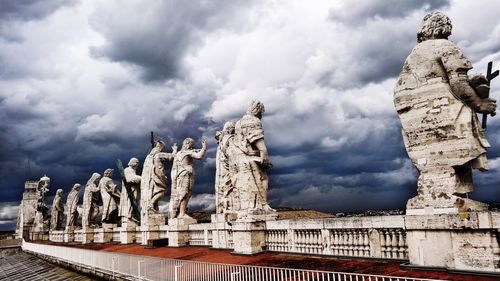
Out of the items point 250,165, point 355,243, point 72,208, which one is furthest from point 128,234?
point 355,243

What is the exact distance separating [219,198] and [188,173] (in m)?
2.92

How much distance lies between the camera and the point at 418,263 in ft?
25.0

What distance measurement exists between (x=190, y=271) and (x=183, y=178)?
28.2 feet

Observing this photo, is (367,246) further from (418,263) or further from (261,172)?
(261,172)

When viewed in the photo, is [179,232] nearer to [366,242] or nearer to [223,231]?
[223,231]

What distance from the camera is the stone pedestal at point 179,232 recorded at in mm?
17250

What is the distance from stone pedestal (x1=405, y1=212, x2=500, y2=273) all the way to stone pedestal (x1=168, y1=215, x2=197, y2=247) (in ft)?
37.1

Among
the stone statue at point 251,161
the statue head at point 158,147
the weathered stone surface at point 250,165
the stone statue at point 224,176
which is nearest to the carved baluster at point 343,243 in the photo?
the weathered stone surface at point 250,165

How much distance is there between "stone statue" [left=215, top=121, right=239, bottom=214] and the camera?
51.2 ft

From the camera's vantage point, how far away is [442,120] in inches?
305

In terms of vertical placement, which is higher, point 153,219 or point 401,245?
point 153,219

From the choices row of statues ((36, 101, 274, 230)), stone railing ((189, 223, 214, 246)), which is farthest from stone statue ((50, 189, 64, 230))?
stone railing ((189, 223, 214, 246))

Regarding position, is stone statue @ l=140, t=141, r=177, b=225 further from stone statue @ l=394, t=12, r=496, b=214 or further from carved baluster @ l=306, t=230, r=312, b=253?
stone statue @ l=394, t=12, r=496, b=214

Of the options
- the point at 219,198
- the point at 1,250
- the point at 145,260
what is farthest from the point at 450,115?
the point at 1,250
